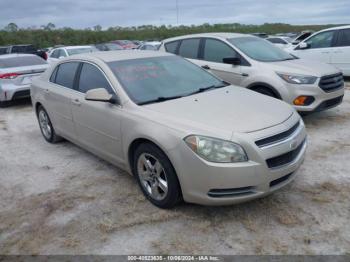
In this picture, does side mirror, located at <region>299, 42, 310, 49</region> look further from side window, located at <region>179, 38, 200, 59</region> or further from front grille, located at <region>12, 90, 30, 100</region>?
front grille, located at <region>12, 90, 30, 100</region>

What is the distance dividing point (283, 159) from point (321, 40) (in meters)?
8.61

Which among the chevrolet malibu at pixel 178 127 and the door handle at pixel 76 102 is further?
the door handle at pixel 76 102

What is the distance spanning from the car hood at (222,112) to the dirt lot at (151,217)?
2.98 feet

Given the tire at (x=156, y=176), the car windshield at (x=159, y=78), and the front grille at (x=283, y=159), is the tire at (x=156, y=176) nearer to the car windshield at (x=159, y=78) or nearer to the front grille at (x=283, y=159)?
the car windshield at (x=159, y=78)

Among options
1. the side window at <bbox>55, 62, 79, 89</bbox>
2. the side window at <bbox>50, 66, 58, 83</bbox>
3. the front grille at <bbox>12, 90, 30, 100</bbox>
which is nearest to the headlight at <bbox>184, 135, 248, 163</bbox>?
the side window at <bbox>55, 62, 79, 89</bbox>

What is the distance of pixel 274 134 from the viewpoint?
3309 millimetres

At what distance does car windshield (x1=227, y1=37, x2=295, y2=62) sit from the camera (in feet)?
22.1

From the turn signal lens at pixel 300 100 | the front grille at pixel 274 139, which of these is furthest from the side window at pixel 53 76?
the turn signal lens at pixel 300 100

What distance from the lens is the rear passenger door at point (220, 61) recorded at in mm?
6777

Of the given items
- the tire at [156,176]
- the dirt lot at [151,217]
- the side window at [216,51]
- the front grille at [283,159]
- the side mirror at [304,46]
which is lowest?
the dirt lot at [151,217]

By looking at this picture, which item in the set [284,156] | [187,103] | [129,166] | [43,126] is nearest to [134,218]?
[129,166]

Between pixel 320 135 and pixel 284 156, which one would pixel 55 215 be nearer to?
pixel 284 156

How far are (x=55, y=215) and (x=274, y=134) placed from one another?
7.90 ft

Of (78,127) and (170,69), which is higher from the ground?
(170,69)
